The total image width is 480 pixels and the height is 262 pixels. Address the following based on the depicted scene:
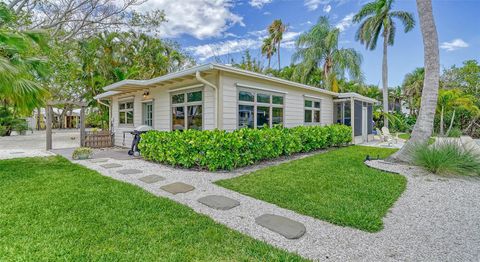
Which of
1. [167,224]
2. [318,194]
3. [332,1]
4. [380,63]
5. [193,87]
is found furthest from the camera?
[380,63]

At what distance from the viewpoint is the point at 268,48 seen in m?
27.2

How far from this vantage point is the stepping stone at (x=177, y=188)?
4797mm

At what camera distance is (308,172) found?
6.29 meters

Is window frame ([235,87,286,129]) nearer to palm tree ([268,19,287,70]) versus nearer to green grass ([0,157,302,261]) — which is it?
green grass ([0,157,302,261])

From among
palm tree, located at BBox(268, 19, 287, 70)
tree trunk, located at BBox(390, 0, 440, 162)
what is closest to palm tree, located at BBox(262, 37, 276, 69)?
palm tree, located at BBox(268, 19, 287, 70)

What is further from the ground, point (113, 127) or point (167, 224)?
point (113, 127)

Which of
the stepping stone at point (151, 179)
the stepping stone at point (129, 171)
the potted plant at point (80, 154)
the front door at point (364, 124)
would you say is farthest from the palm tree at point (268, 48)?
the stepping stone at point (151, 179)

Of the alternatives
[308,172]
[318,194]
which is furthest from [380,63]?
[318,194]

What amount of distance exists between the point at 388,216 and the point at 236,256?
2.54m

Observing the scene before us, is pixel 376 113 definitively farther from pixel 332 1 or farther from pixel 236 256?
pixel 236 256

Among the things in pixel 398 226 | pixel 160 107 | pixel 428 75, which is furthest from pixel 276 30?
pixel 398 226

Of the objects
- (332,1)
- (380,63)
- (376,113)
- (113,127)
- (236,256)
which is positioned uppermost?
(332,1)

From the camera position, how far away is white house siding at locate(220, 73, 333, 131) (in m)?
7.48

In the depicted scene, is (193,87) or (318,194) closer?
(318,194)
